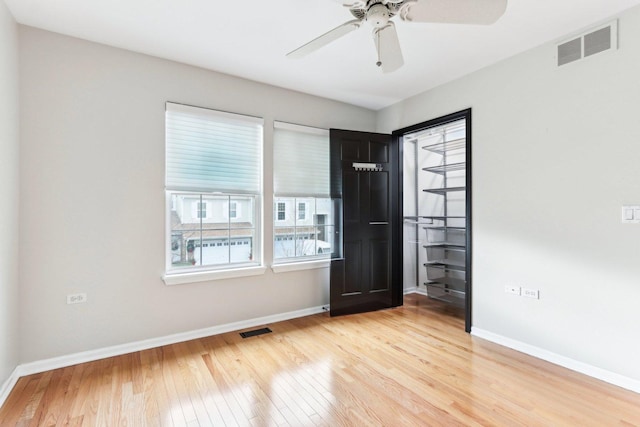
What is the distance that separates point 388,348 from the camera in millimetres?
2990

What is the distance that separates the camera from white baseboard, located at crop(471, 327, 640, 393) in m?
2.33

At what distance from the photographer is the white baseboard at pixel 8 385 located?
2145mm

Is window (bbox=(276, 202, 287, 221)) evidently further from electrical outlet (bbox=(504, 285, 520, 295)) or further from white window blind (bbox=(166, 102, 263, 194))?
electrical outlet (bbox=(504, 285, 520, 295))

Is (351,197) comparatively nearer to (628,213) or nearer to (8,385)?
(628,213)

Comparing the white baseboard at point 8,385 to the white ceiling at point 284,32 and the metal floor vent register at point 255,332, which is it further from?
the white ceiling at point 284,32

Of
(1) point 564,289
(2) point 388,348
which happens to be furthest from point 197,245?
(1) point 564,289

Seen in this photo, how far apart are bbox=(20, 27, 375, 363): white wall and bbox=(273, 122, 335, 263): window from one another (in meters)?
0.83

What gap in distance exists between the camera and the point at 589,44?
2.53 metres

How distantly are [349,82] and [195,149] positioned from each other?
6.14ft

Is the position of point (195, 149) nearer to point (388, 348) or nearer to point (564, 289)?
point (388, 348)

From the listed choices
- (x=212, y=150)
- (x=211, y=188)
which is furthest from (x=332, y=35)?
(x=211, y=188)

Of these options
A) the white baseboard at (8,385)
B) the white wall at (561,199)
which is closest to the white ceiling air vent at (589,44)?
the white wall at (561,199)

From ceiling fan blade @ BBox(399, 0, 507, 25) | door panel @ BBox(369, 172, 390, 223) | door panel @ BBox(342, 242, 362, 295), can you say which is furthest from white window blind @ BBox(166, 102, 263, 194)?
ceiling fan blade @ BBox(399, 0, 507, 25)

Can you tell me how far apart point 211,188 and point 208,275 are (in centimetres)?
91
